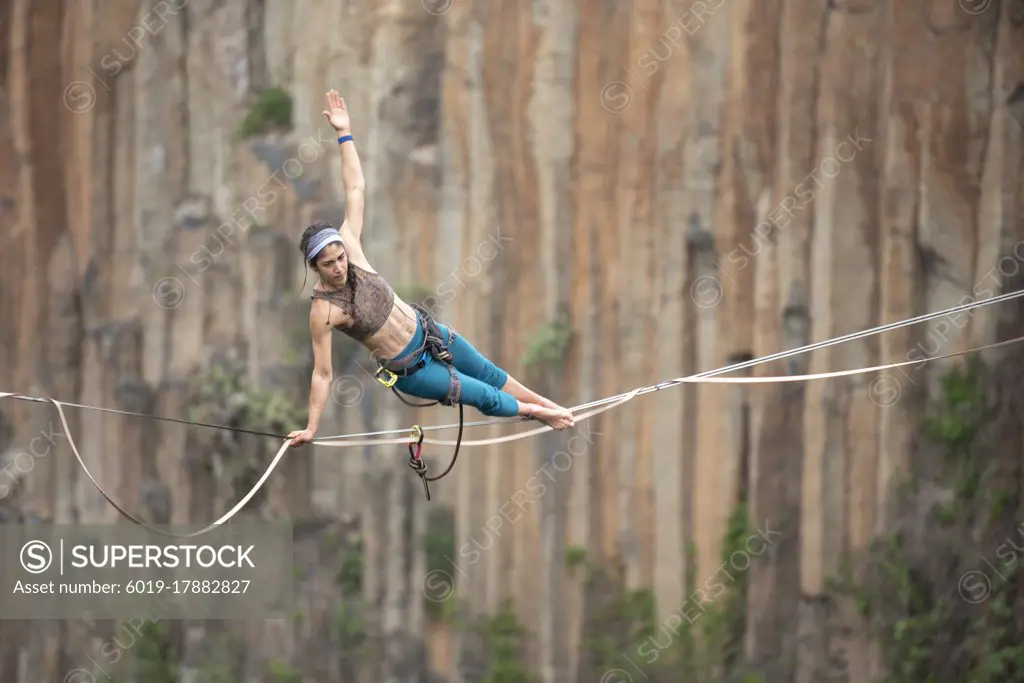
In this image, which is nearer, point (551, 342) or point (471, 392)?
point (471, 392)

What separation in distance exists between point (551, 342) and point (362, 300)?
460cm

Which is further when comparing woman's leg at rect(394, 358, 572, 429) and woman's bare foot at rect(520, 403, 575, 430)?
woman's bare foot at rect(520, 403, 575, 430)

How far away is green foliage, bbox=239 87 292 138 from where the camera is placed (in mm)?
10055

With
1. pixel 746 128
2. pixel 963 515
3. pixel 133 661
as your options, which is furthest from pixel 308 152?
pixel 963 515

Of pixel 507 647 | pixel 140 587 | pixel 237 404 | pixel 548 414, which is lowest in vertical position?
pixel 507 647

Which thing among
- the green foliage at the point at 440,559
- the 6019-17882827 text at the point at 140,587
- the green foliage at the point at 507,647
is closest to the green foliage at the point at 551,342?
the green foliage at the point at 440,559

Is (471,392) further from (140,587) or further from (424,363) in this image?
(140,587)

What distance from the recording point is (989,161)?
28.2 ft

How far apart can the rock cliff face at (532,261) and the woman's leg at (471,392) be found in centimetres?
393

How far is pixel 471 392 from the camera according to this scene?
524 cm

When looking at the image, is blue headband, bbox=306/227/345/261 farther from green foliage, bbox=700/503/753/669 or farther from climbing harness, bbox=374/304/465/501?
green foliage, bbox=700/503/753/669

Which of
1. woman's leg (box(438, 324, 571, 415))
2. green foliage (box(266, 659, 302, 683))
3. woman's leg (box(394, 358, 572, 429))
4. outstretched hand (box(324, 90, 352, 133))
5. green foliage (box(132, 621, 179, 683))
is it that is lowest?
green foliage (box(266, 659, 302, 683))

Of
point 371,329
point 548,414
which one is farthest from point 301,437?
point 548,414

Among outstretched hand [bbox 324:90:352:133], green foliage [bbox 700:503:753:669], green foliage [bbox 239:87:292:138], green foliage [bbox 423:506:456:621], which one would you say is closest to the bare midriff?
outstretched hand [bbox 324:90:352:133]
